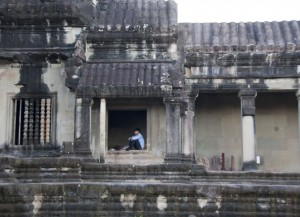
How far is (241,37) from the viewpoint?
1952 cm

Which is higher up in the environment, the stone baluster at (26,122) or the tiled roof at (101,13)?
the tiled roof at (101,13)

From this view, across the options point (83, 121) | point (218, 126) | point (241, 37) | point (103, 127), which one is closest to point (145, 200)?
point (83, 121)

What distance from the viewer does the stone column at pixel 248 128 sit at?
18.7 meters

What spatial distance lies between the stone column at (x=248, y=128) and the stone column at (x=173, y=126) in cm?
268

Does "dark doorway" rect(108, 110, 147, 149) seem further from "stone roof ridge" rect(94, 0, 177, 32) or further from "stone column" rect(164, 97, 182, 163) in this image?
"stone roof ridge" rect(94, 0, 177, 32)

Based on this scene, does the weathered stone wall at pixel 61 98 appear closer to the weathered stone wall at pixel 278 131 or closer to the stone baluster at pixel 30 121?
the stone baluster at pixel 30 121

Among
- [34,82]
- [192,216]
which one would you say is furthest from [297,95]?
[192,216]

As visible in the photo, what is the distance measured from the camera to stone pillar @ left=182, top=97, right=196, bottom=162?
1795 cm

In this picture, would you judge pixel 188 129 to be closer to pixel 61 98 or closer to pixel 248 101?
pixel 248 101

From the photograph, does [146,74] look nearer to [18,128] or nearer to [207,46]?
[207,46]

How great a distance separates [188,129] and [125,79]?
2.76 metres

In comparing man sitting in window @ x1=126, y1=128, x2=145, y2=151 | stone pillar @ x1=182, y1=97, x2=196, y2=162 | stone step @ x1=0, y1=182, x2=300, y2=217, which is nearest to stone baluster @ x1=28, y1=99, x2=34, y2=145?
man sitting in window @ x1=126, y1=128, x2=145, y2=151

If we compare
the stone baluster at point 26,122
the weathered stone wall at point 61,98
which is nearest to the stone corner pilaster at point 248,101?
the weathered stone wall at point 61,98

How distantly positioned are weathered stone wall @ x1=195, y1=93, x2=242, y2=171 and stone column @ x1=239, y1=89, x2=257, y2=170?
5.66 feet
